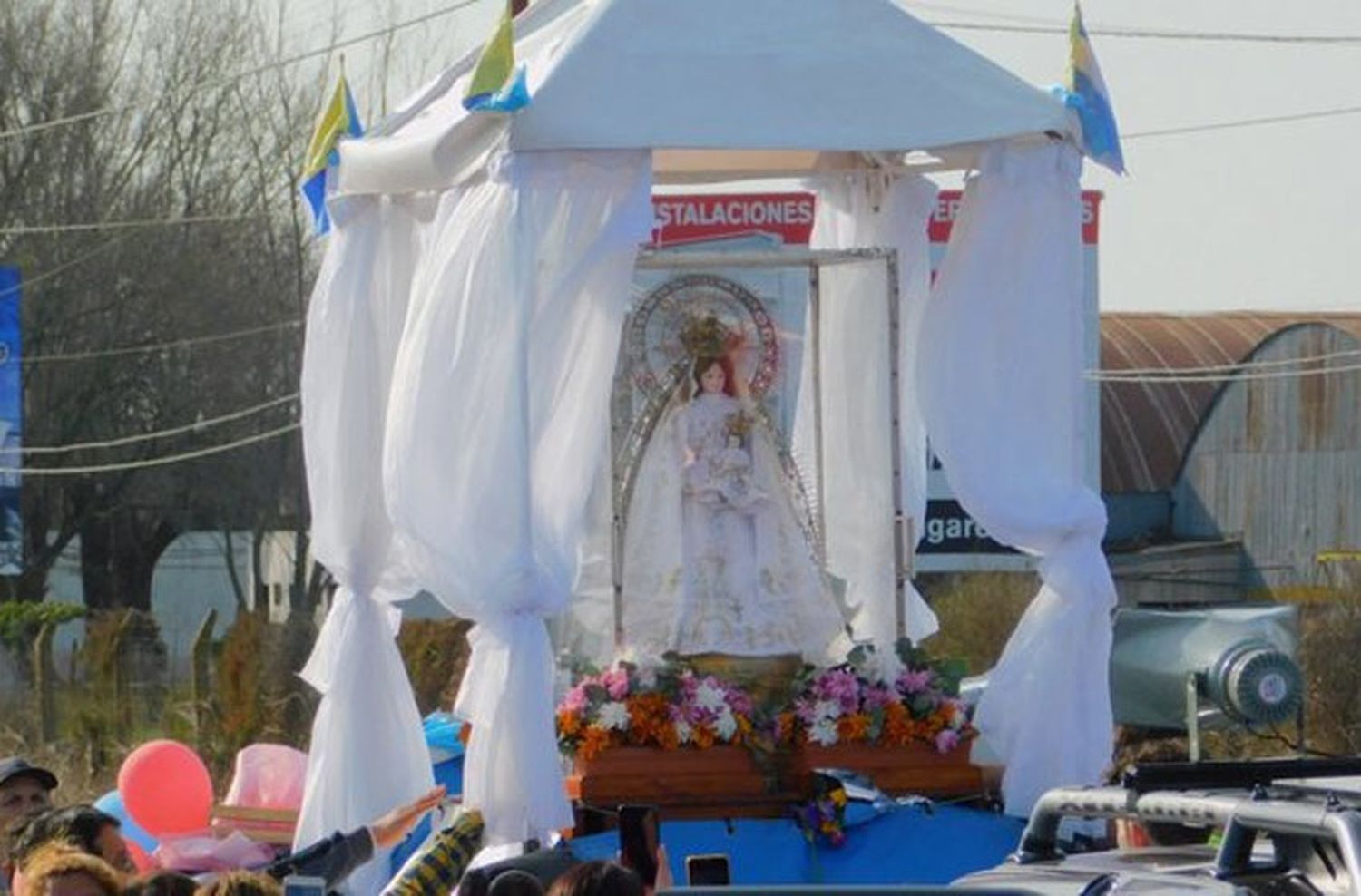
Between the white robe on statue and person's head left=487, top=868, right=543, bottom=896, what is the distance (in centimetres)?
683

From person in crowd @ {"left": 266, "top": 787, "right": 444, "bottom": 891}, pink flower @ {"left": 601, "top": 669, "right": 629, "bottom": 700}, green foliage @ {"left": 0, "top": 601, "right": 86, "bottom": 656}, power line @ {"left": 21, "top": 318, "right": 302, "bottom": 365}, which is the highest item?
power line @ {"left": 21, "top": 318, "right": 302, "bottom": 365}

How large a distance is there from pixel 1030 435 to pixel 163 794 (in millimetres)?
4000

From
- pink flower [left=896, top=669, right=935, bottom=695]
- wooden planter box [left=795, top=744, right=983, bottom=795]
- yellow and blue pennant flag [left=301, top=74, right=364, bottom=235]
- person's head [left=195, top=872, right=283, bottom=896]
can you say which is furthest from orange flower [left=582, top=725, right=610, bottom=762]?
person's head [left=195, top=872, right=283, bottom=896]

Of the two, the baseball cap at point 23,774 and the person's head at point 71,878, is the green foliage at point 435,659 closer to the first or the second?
the baseball cap at point 23,774

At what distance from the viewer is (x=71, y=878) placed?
750 cm

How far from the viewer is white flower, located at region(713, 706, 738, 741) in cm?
1332

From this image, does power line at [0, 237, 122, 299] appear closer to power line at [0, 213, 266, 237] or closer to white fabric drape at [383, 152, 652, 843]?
power line at [0, 213, 266, 237]

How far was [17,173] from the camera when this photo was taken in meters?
38.3

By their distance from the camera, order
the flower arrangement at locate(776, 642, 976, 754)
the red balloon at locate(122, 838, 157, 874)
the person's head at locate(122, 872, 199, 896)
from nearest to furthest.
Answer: the person's head at locate(122, 872, 199, 896)
the red balloon at locate(122, 838, 157, 874)
the flower arrangement at locate(776, 642, 976, 754)

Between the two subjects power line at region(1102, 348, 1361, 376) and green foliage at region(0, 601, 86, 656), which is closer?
green foliage at region(0, 601, 86, 656)

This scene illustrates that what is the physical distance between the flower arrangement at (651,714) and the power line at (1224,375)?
24.1 metres

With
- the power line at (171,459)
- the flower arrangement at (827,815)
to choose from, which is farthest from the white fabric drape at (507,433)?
the power line at (171,459)

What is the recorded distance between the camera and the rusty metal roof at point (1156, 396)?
45281 mm

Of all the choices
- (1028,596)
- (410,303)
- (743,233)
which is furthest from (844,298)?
(743,233)
